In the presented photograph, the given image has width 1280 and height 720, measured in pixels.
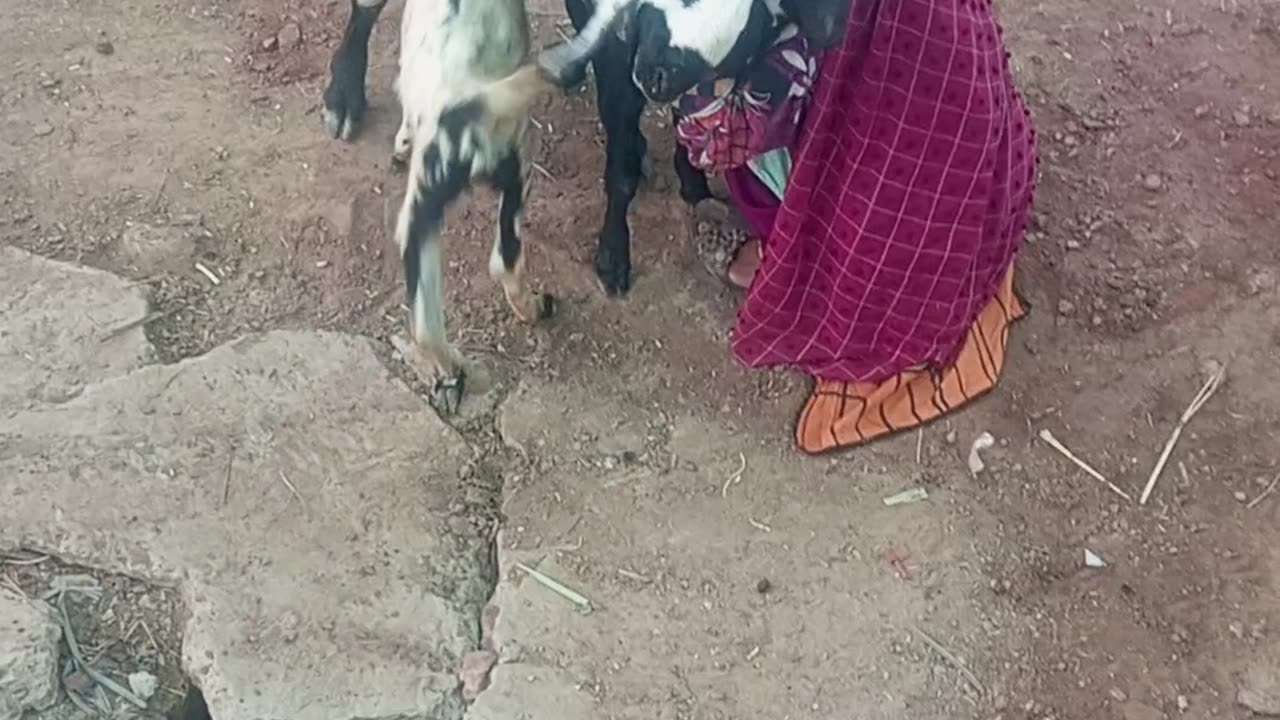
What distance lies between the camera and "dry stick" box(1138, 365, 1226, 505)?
9.77 ft

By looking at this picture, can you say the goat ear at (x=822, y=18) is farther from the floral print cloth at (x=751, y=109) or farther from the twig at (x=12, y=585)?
the twig at (x=12, y=585)

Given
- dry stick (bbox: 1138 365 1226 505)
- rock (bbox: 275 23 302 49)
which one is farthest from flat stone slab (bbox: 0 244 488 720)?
dry stick (bbox: 1138 365 1226 505)

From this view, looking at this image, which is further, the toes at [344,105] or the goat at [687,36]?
the toes at [344,105]

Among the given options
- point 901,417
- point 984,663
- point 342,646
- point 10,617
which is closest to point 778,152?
point 901,417

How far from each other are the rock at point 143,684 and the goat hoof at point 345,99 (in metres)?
1.21

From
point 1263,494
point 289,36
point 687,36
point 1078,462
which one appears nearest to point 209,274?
point 289,36

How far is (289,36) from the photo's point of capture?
3.57 m

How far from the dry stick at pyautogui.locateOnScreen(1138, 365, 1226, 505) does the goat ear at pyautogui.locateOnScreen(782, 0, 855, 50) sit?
1.11m

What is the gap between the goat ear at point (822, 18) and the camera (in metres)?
2.29

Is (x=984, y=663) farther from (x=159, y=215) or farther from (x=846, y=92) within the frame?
(x=159, y=215)

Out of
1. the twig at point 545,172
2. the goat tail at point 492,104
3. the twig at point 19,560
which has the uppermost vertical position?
the goat tail at point 492,104

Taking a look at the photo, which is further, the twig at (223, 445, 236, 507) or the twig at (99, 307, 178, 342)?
the twig at (99, 307, 178, 342)

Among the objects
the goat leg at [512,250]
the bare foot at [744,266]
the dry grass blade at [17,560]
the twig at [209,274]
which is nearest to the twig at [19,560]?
the dry grass blade at [17,560]

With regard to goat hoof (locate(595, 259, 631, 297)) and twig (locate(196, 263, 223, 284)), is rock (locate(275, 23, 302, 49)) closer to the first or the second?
twig (locate(196, 263, 223, 284))
